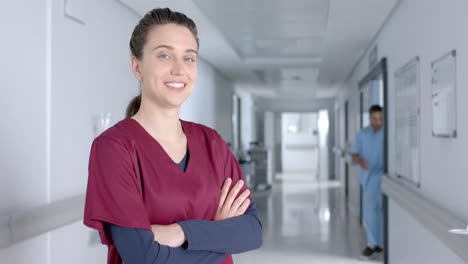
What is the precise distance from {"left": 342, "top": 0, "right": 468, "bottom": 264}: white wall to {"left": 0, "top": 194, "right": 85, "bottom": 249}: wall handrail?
87.6 inches

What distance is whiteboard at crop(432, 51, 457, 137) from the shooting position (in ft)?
8.86

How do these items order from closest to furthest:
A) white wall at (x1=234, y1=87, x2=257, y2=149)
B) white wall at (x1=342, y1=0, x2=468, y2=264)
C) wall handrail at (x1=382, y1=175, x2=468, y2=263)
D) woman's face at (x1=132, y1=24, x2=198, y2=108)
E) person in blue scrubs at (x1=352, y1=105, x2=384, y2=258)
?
woman's face at (x1=132, y1=24, x2=198, y2=108)
wall handrail at (x1=382, y1=175, x2=468, y2=263)
white wall at (x1=342, y1=0, x2=468, y2=264)
person in blue scrubs at (x1=352, y1=105, x2=384, y2=258)
white wall at (x1=234, y1=87, x2=257, y2=149)

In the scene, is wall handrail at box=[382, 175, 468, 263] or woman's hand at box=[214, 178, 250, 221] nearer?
woman's hand at box=[214, 178, 250, 221]

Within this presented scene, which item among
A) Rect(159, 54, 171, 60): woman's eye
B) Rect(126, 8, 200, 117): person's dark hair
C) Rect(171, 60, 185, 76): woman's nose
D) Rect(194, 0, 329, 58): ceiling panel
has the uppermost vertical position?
Rect(194, 0, 329, 58): ceiling panel

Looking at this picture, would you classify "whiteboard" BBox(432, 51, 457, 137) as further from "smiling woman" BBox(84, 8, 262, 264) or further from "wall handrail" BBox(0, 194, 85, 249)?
"wall handrail" BBox(0, 194, 85, 249)

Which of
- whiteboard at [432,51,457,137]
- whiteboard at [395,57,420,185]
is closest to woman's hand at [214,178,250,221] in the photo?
whiteboard at [432,51,457,137]

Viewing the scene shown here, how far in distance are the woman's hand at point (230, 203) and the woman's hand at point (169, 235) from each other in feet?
0.62

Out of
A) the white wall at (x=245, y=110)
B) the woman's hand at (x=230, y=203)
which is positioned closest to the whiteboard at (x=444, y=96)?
the woman's hand at (x=230, y=203)

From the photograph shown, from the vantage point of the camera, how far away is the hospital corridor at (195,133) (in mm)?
1419

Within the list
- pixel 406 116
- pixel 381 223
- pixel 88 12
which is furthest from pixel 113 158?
pixel 381 223

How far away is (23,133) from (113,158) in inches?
61.0

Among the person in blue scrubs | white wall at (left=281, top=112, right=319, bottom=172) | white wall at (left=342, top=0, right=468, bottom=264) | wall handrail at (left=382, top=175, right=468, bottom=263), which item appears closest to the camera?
wall handrail at (left=382, top=175, right=468, bottom=263)

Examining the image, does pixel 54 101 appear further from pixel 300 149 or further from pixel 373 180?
pixel 300 149

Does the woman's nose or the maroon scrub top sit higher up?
the woman's nose
